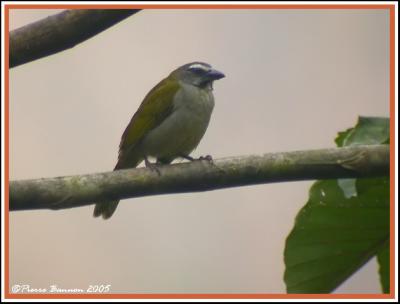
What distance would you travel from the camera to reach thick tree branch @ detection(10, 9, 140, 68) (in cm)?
265

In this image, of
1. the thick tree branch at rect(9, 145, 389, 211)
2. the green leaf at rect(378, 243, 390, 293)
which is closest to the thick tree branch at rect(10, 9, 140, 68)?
the thick tree branch at rect(9, 145, 389, 211)

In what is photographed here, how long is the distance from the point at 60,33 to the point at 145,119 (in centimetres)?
212

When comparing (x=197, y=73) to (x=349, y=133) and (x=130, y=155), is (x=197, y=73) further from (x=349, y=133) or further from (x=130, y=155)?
(x=349, y=133)

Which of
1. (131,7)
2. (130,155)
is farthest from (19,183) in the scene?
(130,155)

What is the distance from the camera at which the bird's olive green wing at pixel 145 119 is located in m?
4.72

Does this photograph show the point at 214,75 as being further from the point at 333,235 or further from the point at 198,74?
the point at 333,235

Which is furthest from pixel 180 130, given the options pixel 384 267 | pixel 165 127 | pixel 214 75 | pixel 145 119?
pixel 384 267

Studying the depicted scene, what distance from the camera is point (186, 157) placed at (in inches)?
189

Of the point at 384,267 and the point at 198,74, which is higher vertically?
the point at 198,74

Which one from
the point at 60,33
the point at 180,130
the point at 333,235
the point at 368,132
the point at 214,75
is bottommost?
the point at 333,235

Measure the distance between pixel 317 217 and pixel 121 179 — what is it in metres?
0.99

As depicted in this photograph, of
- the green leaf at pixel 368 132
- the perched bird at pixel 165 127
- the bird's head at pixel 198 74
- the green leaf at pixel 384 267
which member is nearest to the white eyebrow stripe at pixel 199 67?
the bird's head at pixel 198 74

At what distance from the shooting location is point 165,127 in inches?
184

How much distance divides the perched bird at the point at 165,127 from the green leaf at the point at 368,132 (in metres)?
1.66
